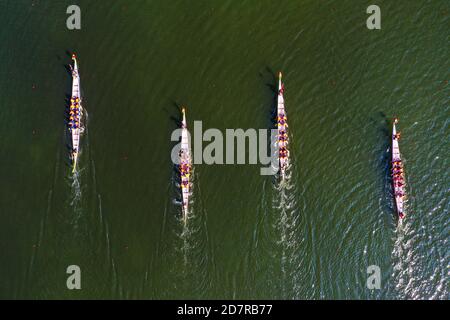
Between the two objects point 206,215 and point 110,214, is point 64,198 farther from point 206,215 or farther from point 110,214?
point 206,215

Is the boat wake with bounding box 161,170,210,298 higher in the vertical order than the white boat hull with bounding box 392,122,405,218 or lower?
lower

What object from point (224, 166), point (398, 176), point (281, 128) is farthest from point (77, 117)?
point (398, 176)

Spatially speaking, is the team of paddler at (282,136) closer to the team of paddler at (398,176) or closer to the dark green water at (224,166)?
the dark green water at (224,166)

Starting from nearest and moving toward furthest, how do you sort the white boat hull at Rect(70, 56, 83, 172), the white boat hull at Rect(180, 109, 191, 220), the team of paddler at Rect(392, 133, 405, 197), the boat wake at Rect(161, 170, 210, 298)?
the boat wake at Rect(161, 170, 210, 298), the team of paddler at Rect(392, 133, 405, 197), the white boat hull at Rect(180, 109, 191, 220), the white boat hull at Rect(70, 56, 83, 172)

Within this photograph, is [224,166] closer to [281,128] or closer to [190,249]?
[281,128]

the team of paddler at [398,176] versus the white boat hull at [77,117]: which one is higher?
the white boat hull at [77,117]

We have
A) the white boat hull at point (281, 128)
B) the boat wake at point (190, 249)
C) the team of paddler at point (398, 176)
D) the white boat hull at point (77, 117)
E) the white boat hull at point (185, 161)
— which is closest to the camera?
the boat wake at point (190, 249)

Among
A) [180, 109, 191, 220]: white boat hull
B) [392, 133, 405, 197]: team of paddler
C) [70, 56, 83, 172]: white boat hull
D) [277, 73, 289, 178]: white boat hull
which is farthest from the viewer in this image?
[70, 56, 83, 172]: white boat hull

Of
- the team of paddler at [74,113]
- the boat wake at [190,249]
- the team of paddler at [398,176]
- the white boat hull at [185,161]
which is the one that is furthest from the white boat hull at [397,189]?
the team of paddler at [74,113]

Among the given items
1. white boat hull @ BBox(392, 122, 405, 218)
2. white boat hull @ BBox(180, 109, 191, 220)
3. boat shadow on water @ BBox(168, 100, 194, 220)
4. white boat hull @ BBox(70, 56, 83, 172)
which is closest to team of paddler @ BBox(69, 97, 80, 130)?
white boat hull @ BBox(70, 56, 83, 172)

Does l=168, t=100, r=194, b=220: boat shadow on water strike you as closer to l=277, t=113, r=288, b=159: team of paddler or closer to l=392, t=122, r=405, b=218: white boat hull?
l=277, t=113, r=288, b=159: team of paddler

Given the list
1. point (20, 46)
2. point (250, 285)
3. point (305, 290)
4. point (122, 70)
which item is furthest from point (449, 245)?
point (20, 46)
